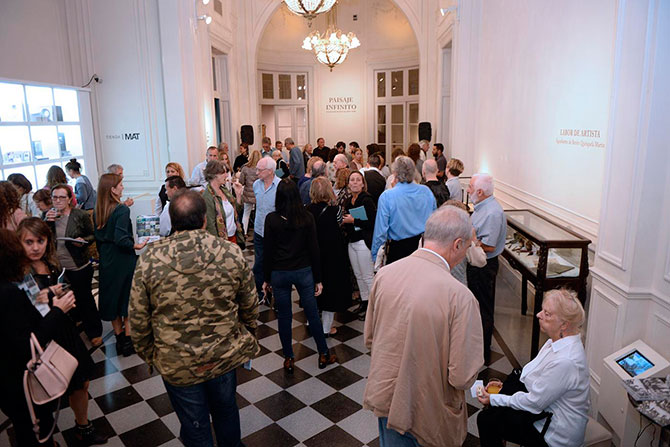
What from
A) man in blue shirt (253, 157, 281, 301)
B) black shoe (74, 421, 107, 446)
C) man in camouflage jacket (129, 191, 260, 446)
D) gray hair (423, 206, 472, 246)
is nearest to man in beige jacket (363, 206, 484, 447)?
gray hair (423, 206, 472, 246)

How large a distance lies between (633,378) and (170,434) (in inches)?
117

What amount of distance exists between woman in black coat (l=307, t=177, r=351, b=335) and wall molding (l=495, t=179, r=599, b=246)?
2217 mm

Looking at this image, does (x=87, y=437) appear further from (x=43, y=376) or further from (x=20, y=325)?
(x=20, y=325)

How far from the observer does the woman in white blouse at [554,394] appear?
7.68 feet

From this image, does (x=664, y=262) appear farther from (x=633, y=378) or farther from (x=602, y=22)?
(x=602, y=22)

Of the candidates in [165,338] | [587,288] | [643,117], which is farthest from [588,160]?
[165,338]

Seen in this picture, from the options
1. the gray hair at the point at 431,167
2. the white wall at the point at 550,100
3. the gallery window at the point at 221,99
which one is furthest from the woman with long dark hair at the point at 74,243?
the gallery window at the point at 221,99

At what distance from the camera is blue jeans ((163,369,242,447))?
7.91 feet

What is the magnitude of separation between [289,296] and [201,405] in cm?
154

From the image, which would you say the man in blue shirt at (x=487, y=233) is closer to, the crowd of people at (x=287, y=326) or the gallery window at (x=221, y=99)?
the crowd of people at (x=287, y=326)

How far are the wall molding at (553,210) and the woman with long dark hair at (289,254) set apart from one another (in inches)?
94.2

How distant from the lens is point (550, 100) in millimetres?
5164

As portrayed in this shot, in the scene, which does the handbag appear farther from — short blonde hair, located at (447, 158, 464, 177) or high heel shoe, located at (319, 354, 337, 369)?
short blonde hair, located at (447, 158, 464, 177)

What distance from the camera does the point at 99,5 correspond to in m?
8.11
